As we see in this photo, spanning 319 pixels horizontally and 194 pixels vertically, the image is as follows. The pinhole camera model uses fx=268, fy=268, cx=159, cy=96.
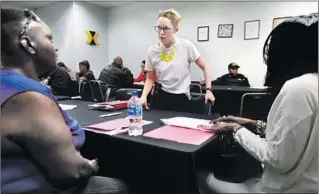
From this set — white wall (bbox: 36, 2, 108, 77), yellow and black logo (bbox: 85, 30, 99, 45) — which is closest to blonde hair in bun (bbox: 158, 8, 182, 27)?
white wall (bbox: 36, 2, 108, 77)

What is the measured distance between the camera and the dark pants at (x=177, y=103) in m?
1.87

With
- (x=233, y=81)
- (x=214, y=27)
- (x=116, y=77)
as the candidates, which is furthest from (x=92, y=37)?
(x=233, y=81)

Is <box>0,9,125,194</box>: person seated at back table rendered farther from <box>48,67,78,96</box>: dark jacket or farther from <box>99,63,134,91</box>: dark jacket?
<box>99,63,134,91</box>: dark jacket

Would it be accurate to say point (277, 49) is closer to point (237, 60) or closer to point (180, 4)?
point (237, 60)

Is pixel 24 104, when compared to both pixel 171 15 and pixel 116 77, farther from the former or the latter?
pixel 116 77

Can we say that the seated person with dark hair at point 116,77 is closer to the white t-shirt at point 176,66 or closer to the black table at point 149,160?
the white t-shirt at point 176,66

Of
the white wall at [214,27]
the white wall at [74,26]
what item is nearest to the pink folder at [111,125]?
the white wall at [214,27]

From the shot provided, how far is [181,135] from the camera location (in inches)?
45.8

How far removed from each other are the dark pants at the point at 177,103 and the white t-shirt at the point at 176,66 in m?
0.04

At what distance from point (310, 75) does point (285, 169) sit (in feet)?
0.88

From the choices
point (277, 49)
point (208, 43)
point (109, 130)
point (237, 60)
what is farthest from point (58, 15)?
point (277, 49)

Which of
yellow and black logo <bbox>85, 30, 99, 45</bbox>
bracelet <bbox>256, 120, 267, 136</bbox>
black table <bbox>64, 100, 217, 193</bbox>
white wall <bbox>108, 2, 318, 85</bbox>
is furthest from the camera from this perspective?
yellow and black logo <bbox>85, 30, 99, 45</bbox>

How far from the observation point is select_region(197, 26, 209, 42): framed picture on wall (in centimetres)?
613

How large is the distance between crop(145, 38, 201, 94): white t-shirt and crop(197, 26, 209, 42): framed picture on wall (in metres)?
4.29
